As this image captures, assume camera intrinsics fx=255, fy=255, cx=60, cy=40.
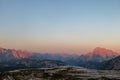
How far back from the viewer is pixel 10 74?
580 feet

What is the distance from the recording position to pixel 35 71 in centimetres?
19038

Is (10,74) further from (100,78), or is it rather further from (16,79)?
(100,78)

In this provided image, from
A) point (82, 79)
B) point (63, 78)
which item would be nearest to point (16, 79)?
point (63, 78)

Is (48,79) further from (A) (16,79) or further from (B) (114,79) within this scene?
(B) (114,79)

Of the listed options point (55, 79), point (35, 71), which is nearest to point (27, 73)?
point (35, 71)

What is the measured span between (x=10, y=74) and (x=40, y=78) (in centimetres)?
2096

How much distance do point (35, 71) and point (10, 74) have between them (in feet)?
68.8

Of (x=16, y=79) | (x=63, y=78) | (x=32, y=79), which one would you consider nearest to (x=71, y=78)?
(x=63, y=78)

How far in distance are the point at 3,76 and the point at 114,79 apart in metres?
76.7

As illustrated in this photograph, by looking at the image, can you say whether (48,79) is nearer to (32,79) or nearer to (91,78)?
(32,79)

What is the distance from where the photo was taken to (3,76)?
169875 mm

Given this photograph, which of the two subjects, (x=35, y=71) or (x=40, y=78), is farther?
(x=35, y=71)

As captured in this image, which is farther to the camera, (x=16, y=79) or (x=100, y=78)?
(x=100, y=78)

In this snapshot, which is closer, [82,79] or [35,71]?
[82,79]
